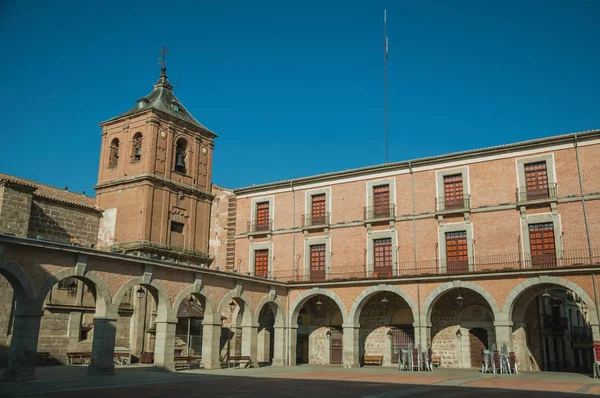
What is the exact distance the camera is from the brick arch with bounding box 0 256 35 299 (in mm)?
16844

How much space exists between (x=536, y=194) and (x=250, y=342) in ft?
48.4

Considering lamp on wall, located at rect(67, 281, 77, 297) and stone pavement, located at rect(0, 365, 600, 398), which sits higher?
lamp on wall, located at rect(67, 281, 77, 297)

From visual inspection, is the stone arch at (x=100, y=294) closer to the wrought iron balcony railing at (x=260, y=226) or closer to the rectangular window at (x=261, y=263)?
the rectangular window at (x=261, y=263)

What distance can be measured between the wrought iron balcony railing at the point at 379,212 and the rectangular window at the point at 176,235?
428 inches

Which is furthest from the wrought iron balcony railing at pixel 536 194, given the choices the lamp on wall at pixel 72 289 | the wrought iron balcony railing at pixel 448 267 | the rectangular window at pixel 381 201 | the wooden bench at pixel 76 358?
the lamp on wall at pixel 72 289

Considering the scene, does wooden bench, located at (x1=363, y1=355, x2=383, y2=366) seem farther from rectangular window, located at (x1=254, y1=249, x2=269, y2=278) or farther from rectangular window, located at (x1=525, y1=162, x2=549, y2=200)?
rectangular window, located at (x1=525, y1=162, x2=549, y2=200)

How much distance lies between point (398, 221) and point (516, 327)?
287 inches

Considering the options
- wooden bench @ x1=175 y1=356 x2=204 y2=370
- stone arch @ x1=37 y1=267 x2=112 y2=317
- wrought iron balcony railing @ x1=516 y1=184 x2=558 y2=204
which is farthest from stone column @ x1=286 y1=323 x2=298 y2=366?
wrought iron balcony railing @ x1=516 y1=184 x2=558 y2=204

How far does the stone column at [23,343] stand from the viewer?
16886mm

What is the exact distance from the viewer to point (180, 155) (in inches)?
1305

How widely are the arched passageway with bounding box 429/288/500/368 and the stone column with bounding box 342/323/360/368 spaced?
3772 millimetres

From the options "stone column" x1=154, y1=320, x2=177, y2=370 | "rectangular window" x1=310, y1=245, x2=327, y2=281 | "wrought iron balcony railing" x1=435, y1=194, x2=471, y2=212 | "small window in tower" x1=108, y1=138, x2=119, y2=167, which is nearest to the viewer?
"stone column" x1=154, y1=320, x2=177, y2=370

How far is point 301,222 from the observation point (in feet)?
101

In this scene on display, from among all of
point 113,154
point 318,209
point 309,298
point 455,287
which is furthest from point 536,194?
point 113,154
